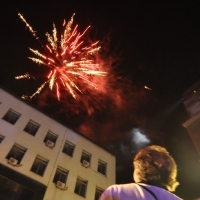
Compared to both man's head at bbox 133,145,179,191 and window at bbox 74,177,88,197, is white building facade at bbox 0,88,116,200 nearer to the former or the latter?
window at bbox 74,177,88,197

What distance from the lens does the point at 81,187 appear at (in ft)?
51.8

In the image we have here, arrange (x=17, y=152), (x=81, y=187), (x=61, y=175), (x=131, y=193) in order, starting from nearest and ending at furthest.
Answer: (x=131, y=193) < (x=17, y=152) < (x=61, y=175) < (x=81, y=187)

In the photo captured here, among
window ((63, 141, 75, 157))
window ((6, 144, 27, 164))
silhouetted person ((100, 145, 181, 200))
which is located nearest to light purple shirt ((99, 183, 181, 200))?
silhouetted person ((100, 145, 181, 200))

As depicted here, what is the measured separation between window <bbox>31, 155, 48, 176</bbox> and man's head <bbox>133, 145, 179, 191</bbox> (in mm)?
13494

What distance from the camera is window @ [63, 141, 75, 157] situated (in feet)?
58.2

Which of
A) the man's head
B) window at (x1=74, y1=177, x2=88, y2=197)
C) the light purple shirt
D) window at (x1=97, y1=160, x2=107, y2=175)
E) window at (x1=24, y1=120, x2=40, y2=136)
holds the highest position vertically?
window at (x1=24, y1=120, x2=40, y2=136)

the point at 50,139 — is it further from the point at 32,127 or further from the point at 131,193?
the point at 131,193

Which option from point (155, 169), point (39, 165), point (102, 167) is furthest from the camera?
point (102, 167)

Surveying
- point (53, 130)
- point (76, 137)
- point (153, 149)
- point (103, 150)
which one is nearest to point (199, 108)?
point (103, 150)

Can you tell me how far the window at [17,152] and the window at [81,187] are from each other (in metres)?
5.04

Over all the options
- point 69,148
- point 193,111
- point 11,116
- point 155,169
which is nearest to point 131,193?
point 155,169

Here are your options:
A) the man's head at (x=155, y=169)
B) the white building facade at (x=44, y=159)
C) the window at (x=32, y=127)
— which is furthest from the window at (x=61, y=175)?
the man's head at (x=155, y=169)

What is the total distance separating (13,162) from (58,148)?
Answer: 4429mm

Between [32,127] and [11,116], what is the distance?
202 cm
